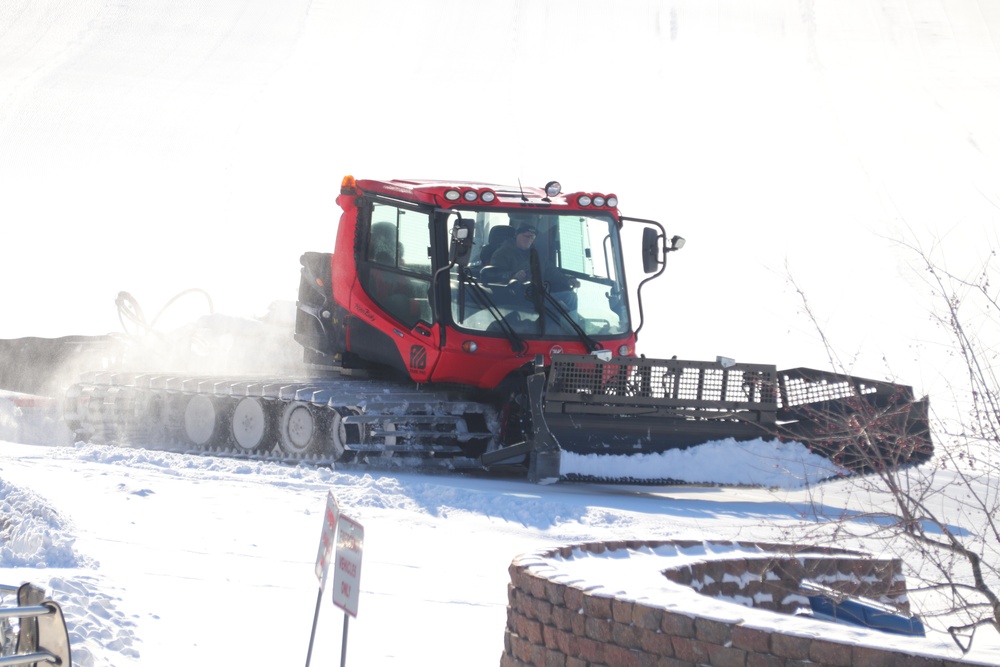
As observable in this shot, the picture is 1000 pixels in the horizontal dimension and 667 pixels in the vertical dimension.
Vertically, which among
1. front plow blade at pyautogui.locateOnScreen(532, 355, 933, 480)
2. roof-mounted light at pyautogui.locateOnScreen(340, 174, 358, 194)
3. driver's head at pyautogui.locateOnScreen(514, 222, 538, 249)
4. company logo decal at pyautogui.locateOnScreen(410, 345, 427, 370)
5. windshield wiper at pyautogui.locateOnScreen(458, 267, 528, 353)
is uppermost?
roof-mounted light at pyautogui.locateOnScreen(340, 174, 358, 194)

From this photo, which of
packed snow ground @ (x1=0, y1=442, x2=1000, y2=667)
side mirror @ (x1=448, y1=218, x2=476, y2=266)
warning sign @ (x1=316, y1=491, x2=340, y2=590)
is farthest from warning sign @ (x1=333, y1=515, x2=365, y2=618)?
side mirror @ (x1=448, y1=218, x2=476, y2=266)

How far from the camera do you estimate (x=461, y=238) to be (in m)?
11.7

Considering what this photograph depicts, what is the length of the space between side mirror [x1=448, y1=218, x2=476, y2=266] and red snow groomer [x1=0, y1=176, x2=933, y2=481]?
19 mm

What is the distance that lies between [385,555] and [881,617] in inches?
160

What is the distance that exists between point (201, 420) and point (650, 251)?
5.91m

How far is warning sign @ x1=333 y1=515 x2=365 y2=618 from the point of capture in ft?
15.9

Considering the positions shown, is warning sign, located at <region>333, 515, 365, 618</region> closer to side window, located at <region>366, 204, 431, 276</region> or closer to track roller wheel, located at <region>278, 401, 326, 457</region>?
side window, located at <region>366, 204, 431, 276</region>

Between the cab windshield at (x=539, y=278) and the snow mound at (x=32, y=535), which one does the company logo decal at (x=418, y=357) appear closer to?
the cab windshield at (x=539, y=278)

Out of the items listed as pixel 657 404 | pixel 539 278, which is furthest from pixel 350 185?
pixel 657 404

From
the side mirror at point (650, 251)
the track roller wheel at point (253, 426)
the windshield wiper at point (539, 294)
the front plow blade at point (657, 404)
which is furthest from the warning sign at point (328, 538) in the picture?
the track roller wheel at point (253, 426)

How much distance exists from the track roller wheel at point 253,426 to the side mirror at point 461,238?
3.41 meters

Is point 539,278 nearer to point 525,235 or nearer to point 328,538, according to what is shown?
point 525,235

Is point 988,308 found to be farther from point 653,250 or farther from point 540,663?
point 653,250

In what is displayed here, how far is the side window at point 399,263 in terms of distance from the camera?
13.0 meters
